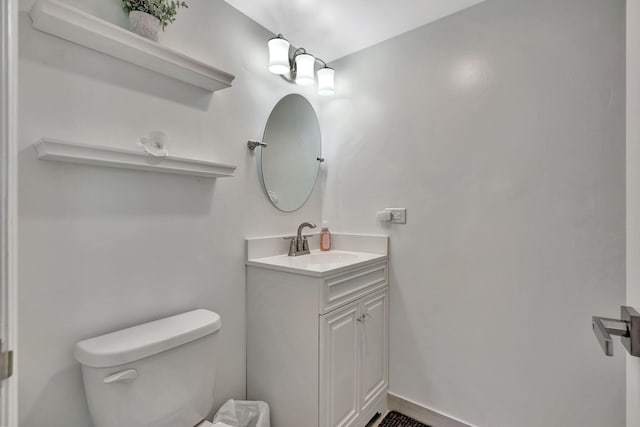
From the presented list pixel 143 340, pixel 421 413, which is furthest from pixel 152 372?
pixel 421 413

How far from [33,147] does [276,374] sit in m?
1.38

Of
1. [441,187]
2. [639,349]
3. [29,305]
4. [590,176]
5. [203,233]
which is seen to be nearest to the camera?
[639,349]

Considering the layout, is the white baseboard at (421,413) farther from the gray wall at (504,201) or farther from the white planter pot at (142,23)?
the white planter pot at (142,23)

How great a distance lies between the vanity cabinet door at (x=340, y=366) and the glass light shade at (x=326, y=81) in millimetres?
1366

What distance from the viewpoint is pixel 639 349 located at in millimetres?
550

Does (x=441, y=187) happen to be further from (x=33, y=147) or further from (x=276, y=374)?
(x=33, y=147)

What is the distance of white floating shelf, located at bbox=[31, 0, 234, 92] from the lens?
3.11ft

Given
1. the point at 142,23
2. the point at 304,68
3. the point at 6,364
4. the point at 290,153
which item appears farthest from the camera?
the point at 290,153

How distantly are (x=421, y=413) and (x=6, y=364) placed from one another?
1890mm

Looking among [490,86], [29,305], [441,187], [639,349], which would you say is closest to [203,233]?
[29,305]

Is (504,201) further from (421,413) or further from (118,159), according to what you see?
(118,159)

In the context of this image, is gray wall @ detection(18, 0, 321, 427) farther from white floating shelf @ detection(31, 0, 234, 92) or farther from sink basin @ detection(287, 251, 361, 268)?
sink basin @ detection(287, 251, 361, 268)

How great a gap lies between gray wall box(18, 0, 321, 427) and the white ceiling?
0.15 meters

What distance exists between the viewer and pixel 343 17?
1720 mm
